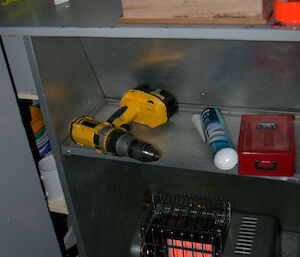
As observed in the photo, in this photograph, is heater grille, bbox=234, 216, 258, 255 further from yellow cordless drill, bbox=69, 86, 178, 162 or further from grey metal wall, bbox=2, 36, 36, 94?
grey metal wall, bbox=2, 36, 36, 94

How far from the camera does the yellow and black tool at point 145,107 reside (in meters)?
1.35

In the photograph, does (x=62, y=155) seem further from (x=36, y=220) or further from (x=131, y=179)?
(x=131, y=179)

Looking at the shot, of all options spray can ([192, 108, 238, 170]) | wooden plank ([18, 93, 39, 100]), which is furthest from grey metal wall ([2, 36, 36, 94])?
spray can ([192, 108, 238, 170])

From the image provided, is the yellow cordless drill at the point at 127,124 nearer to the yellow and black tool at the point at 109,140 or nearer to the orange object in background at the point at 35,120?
the yellow and black tool at the point at 109,140

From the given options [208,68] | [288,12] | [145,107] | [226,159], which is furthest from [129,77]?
[288,12]

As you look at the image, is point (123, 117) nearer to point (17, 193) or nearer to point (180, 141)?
point (180, 141)

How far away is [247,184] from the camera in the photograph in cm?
177

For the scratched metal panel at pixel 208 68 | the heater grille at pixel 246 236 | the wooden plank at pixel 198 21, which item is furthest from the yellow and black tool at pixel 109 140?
the heater grille at pixel 246 236

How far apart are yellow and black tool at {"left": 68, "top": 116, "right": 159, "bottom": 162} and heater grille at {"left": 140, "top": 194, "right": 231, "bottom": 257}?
588 millimetres

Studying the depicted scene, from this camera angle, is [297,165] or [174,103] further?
[174,103]

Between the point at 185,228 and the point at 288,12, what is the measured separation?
3.45ft

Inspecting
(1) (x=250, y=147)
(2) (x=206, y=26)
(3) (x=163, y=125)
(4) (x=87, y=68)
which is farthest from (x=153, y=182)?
(2) (x=206, y=26)

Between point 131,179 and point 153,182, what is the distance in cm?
15

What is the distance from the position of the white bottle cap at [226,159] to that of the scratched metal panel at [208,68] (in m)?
0.29
